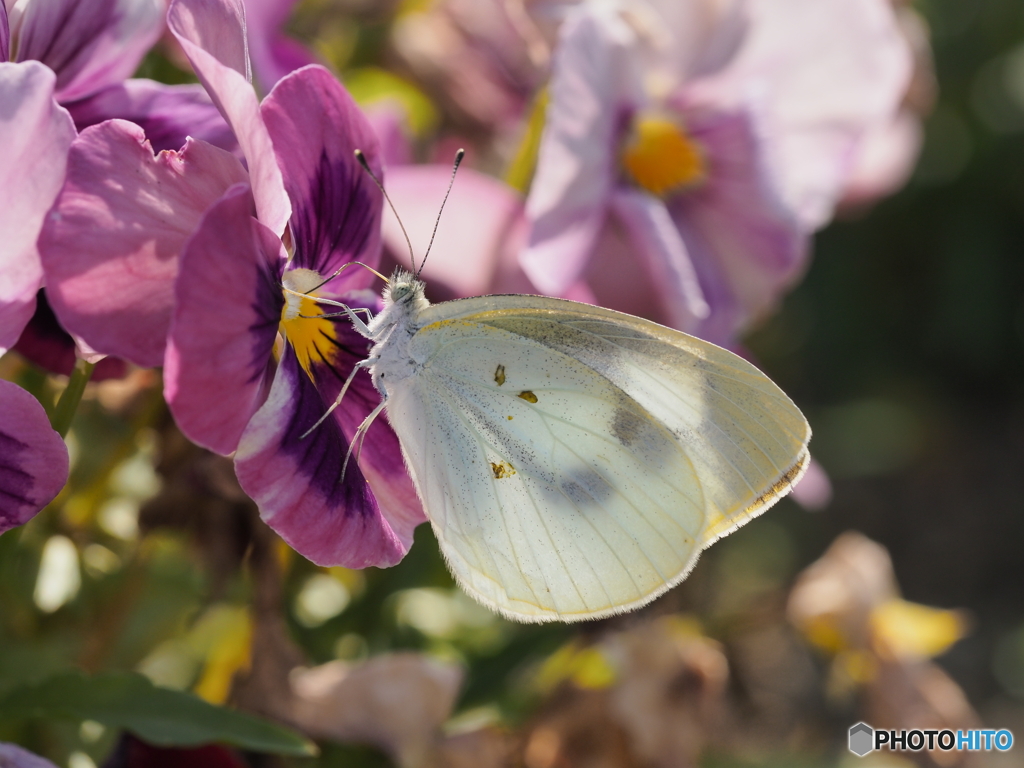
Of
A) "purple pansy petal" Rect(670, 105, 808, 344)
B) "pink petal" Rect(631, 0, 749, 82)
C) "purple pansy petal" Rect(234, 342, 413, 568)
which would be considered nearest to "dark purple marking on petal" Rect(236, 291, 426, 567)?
"purple pansy petal" Rect(234, 342, 413, 568)

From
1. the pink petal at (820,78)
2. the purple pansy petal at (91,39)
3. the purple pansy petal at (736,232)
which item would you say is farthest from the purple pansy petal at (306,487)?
the pink petal at (820,78)

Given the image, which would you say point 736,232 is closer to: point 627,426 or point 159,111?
point 627,426

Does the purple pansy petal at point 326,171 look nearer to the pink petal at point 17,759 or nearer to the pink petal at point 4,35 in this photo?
the pink petal at point 4,35

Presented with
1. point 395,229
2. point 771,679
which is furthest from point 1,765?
point 771,679

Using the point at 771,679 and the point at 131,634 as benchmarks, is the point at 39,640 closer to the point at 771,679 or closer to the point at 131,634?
Answer: the point at 131,634

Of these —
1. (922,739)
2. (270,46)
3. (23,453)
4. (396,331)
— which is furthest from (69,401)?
(922,739)

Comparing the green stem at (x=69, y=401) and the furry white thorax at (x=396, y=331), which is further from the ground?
the green stem at (x=69, y=401)
